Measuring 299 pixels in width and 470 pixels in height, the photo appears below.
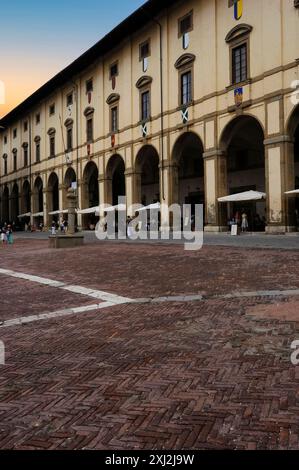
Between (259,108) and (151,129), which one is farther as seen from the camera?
(151,129)

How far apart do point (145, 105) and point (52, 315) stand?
27077 millimetres

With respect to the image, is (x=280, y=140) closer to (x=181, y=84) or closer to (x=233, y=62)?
(x=233, y=62)

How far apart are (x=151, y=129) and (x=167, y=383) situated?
92.9 feet

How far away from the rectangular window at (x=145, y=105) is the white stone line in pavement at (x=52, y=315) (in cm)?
2560

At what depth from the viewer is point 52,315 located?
6.81 m

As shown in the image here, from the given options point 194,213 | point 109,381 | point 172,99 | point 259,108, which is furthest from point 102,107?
point 109,381

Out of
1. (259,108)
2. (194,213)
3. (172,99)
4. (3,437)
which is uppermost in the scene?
(172,99)

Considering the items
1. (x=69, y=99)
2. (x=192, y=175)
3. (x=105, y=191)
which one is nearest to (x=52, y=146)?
(x=69, y=99)

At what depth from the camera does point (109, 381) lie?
3.86 m

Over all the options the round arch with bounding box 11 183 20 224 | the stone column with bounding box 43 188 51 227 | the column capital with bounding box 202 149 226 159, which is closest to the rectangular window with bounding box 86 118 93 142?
the stone column with bounding box 43 188 51 227

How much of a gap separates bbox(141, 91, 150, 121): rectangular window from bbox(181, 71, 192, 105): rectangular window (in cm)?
366

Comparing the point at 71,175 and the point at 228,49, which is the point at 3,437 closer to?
the point at 228,49

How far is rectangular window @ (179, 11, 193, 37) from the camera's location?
27094mm

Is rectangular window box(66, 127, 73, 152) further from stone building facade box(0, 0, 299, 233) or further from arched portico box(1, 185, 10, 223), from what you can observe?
arched portico box(1, 185, 10, 223)
